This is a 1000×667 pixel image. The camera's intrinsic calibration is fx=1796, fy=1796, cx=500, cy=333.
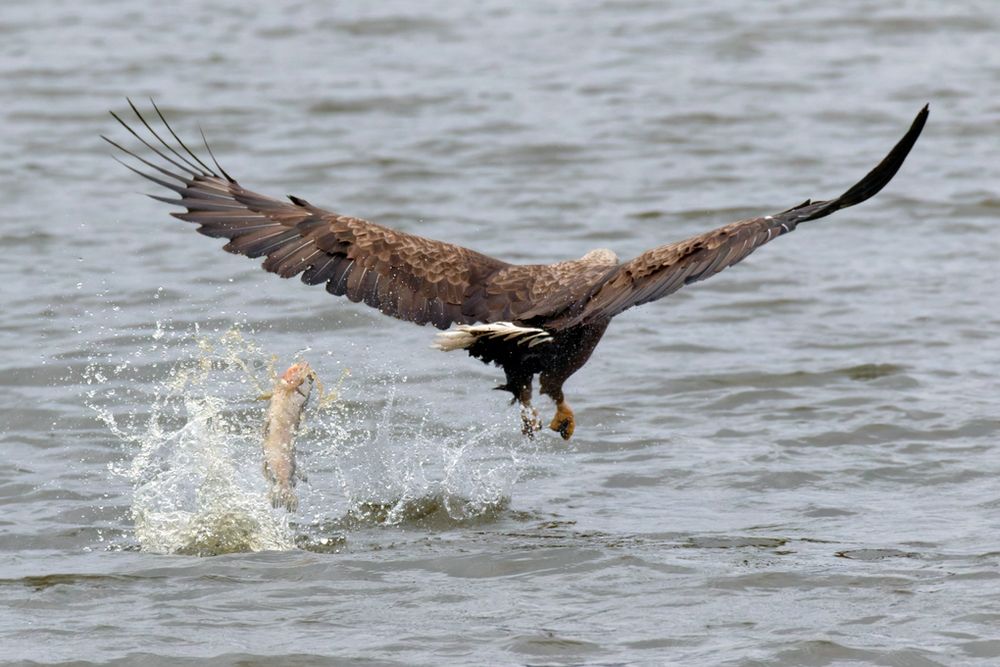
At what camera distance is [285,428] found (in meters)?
5.80

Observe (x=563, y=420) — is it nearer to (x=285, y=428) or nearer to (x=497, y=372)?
(x=285, y=428)

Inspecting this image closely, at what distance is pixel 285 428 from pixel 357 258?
4.00ft

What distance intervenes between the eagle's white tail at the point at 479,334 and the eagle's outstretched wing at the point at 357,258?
34 centimetres

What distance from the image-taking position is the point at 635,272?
6121 mm

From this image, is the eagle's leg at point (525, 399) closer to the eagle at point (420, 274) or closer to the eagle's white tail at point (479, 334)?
the eagle at point (420, 274)

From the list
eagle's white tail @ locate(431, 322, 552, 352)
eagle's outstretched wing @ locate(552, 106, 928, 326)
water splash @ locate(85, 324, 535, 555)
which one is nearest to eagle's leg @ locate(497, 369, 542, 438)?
water splash @ locate(85, 324, 535, 555)

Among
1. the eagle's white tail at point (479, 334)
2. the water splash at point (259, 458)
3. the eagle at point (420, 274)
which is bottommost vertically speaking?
the water splash at point (259, 458)

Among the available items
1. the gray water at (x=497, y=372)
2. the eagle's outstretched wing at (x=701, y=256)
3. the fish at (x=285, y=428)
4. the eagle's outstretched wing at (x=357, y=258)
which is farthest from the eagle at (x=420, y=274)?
the fish at (x=285, y=428)

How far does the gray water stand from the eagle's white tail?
0.73 meters

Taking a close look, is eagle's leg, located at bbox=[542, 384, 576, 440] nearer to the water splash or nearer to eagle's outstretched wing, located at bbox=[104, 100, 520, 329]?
the water splash

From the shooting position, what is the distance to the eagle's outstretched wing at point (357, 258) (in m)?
6.77

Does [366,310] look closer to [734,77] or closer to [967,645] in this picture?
[967,645]

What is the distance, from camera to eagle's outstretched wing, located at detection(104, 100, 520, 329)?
6773 mm

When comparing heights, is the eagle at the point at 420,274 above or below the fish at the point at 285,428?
above
